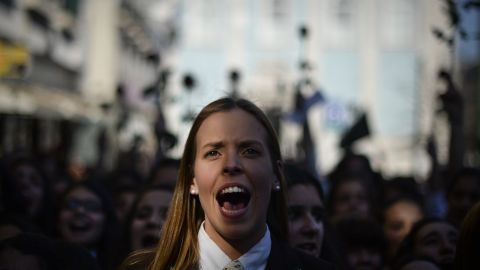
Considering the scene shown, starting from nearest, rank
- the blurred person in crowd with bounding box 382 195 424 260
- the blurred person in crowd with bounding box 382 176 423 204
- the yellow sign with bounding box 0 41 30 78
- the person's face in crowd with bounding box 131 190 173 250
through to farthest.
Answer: the person's face in crowd with bounding box 131 190 173 250, the blurred person in crowd with bounding box 382 195 424 260, the blurred person in crowd with bounding box 382 176 423 204, the yellow sign with bounding box 0 41 30 78

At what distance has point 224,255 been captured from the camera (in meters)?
3.03

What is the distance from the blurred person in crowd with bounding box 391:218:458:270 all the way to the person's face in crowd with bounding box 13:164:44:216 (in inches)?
114

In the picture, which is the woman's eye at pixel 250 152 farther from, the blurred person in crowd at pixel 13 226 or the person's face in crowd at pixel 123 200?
the person's face in crowd at pixel 123 200

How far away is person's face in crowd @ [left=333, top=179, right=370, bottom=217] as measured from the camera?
6965 millimetres

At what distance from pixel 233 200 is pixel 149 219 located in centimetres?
263

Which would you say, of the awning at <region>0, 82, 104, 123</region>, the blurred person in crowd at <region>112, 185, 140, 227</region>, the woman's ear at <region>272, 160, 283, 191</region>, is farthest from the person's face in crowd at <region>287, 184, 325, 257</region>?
the awning at <region>0, 82, 104, 123</region>

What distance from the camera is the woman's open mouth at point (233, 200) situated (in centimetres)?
301

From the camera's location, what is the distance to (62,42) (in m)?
32.2

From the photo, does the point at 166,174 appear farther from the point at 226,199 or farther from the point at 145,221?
the point at 226,199

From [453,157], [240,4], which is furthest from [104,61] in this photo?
[453,157]

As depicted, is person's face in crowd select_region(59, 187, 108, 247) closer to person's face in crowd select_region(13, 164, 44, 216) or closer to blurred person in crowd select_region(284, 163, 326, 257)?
person's face in crowd select_region(13, 164, 44, 216)


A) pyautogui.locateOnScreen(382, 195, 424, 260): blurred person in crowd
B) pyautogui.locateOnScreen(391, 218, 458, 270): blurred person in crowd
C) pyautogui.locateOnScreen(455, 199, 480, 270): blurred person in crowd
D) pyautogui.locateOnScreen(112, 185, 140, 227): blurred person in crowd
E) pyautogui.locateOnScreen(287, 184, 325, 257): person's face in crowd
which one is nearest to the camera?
pyautogui.locateOnScreen(455, 199, 480, 270): blurred person in crowd

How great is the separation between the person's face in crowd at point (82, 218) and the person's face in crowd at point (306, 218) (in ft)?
5.72

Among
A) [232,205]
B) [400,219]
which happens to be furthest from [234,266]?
[400,219]
